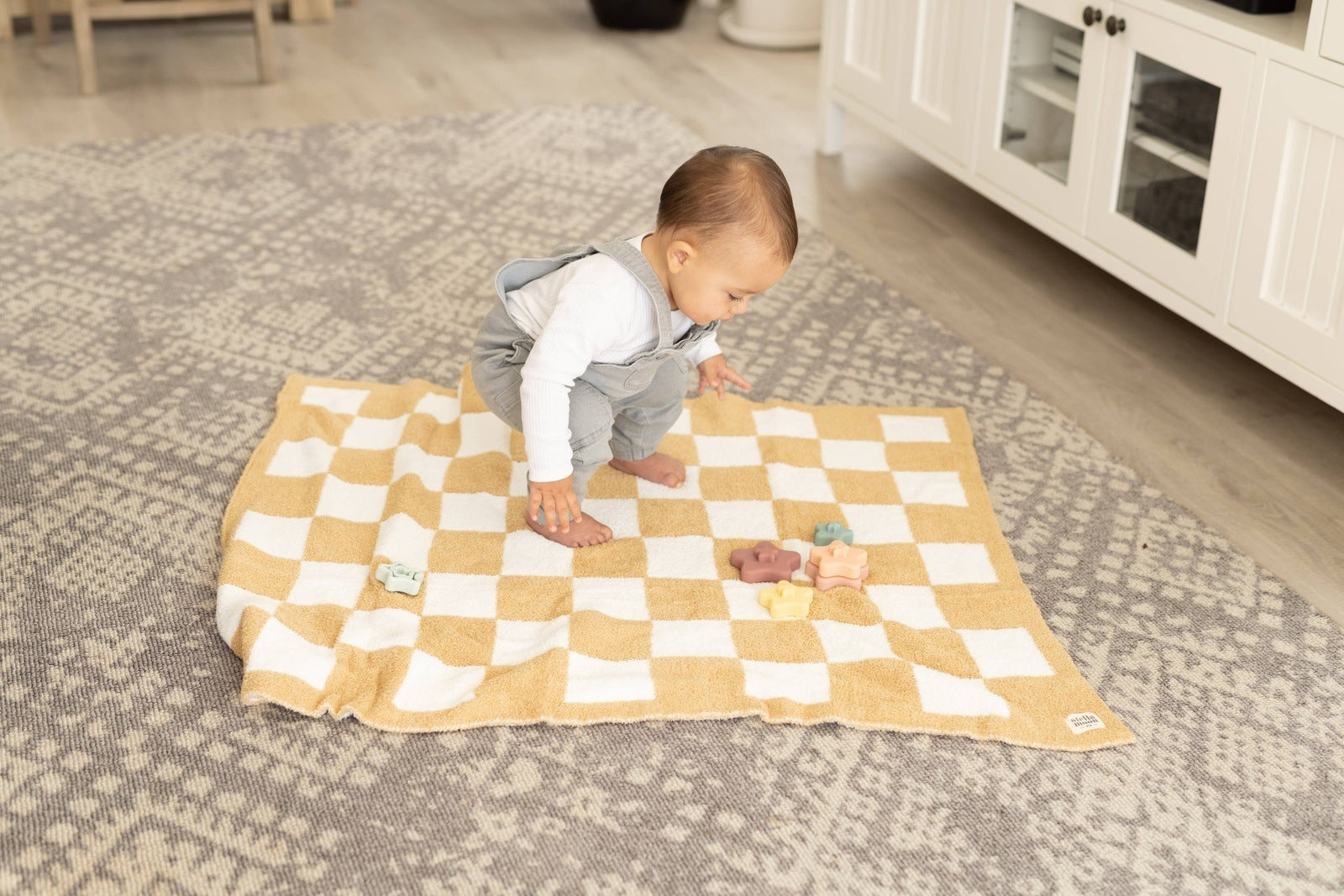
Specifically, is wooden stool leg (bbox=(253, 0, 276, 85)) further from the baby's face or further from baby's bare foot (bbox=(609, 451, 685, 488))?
the baby's face

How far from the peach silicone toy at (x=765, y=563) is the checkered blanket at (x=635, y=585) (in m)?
0.02

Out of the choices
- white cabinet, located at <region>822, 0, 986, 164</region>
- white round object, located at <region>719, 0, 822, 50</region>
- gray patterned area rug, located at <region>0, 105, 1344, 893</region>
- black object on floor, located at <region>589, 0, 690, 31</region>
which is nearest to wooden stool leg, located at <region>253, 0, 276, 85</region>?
black object on floor, located at <region>589, 0, 690, 31</region>

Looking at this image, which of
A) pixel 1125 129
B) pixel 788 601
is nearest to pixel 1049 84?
pixel 1125 129

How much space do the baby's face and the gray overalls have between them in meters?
0.04

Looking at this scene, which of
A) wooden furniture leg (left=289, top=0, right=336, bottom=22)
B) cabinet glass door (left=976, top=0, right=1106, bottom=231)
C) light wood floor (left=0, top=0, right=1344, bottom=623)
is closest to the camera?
light wood floor (left=0, top=0, right=1344, bottom=623)

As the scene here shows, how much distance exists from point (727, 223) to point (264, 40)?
233 centimetres

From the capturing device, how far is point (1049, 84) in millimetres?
2217

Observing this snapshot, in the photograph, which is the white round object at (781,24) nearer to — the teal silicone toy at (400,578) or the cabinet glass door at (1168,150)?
the cabinet glass door at (1168,150)

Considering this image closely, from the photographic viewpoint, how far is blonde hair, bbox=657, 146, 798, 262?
4.43 ft

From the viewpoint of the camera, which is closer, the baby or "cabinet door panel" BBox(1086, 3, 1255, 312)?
the baby

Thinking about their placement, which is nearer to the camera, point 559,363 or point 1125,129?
point 559,363

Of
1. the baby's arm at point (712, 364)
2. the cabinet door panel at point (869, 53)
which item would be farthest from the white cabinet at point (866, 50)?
the baby's arm at point (712, 364)

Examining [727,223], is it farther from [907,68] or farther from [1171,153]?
[907,68]

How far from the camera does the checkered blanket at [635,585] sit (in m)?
1.34
